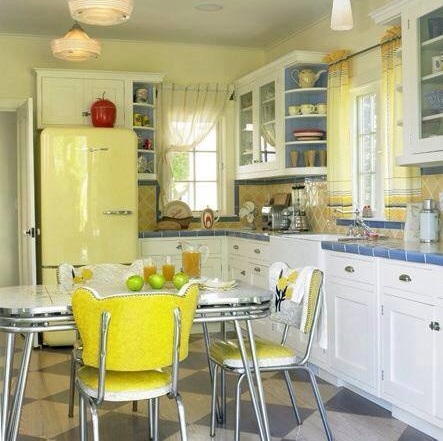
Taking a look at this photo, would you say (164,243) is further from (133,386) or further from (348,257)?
(133,386)

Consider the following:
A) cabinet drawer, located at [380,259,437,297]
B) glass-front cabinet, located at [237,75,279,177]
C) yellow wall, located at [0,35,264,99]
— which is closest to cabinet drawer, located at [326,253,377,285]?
cabinet drawer, located at [380,259,437,297]

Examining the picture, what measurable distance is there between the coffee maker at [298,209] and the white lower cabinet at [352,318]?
1475 mm

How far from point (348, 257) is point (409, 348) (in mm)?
752

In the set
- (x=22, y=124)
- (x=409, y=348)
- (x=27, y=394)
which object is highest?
(x=22, y=124)

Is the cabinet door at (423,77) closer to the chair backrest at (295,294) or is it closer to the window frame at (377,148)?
the window frame at (377,148)

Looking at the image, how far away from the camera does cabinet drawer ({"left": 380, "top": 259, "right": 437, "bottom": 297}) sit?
3371 millimetres

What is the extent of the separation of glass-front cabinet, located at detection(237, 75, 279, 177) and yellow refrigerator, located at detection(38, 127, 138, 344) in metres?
1.12

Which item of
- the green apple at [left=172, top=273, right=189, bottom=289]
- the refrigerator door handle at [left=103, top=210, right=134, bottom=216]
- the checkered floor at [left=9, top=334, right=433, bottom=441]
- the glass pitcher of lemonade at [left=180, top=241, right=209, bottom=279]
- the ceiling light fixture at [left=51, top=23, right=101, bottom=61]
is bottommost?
the checkered floor at [left=9, top=334, right=433, bottom=441]

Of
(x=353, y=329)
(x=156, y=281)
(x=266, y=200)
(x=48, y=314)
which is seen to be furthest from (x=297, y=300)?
(x=266, y=200)

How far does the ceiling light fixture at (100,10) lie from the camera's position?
11.3ft

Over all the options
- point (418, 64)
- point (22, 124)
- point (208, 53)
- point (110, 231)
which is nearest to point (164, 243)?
point (110, 231)

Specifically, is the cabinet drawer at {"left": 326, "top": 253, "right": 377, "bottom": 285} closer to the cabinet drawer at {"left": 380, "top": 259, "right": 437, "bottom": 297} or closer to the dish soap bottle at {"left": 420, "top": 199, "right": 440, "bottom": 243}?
the cabinet drawer at {"left": 380, "top": 259, "right": 437, "bottom": 297}

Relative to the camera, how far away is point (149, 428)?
12.0 feet

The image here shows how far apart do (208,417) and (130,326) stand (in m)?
1.44
